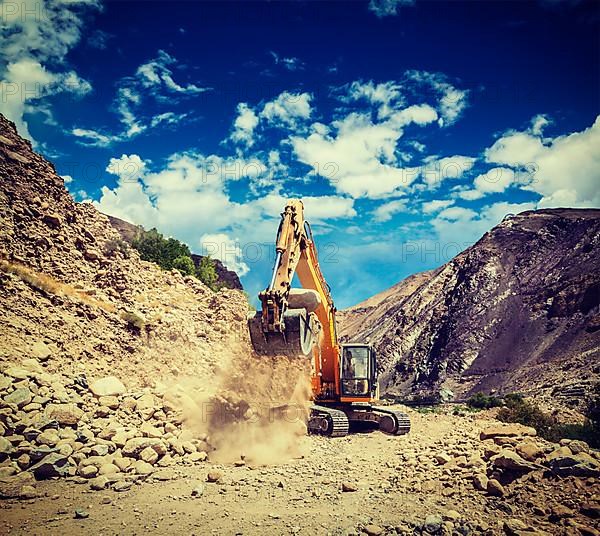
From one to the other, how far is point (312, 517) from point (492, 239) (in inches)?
2084

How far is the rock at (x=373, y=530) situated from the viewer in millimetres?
6309

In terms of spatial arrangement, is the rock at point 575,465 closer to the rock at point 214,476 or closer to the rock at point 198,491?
the rock at point 214,476

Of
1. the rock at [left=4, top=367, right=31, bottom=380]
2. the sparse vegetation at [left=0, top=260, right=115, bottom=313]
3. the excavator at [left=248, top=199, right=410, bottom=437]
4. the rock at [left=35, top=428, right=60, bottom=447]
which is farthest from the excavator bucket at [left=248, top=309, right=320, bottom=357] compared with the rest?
the sparse vegetation at [left=0, top=260, right=115, bottom=313]

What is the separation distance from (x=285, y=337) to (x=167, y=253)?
24.3 meters

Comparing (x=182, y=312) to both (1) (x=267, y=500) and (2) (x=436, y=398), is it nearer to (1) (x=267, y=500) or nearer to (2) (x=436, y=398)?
(1) (x=267, y=500)

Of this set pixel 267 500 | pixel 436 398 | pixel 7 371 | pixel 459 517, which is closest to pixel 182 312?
pixel 7 371

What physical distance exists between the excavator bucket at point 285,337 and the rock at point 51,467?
12.6ft

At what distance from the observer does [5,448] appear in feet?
26.9

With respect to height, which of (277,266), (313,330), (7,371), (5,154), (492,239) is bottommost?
(7,371)

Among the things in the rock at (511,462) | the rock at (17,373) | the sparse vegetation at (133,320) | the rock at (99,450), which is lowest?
the rock at (511,462)

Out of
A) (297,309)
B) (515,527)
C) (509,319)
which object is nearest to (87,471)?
(297,309)

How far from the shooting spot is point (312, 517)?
7008mm

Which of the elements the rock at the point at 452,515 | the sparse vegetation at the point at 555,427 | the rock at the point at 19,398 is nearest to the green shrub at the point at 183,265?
the sparse vegetation at the point at 555,427

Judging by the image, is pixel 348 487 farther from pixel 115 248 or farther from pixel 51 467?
pixel 115 248
